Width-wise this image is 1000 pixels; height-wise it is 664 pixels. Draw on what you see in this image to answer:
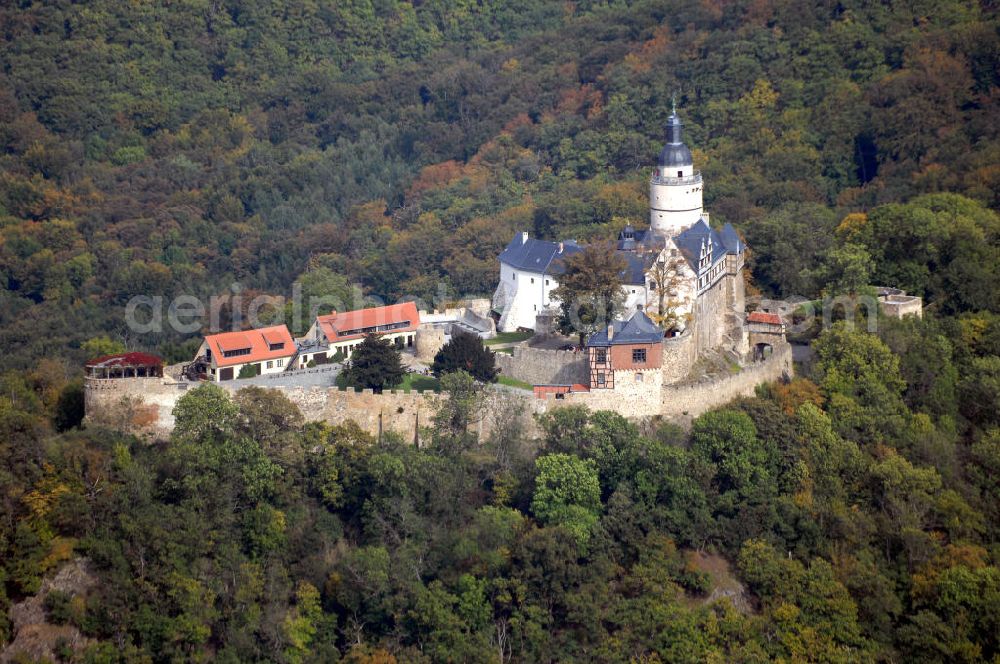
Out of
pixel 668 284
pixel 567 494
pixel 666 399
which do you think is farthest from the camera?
pixel 668 284

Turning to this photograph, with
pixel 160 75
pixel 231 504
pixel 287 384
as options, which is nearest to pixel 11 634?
pixel 231 504

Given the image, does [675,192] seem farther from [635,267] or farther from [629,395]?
[629,395]

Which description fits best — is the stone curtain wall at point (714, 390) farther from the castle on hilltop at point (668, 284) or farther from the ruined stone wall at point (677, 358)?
the castle on hilltop at point (668, 284)

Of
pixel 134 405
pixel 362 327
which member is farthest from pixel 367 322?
pixel 134 405

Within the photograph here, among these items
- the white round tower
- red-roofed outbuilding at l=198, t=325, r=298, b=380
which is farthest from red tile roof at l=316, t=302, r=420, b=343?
the white round tower

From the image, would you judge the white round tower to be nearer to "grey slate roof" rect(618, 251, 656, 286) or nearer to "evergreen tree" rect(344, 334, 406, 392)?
"grey slate roof" rect(618, 251, 656, 286)

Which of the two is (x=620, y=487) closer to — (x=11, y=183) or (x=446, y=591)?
(x=446, y=591)

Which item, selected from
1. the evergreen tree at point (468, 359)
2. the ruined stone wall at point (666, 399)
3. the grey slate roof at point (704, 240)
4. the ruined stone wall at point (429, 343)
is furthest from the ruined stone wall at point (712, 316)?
the ruined stone wall at point (429, 343)
